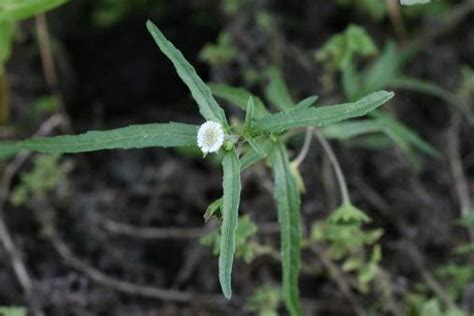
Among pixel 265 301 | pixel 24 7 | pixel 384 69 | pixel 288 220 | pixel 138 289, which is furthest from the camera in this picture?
pixel 384 69

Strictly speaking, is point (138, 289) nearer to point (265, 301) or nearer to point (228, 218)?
point (265, 301)

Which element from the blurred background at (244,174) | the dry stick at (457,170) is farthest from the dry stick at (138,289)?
the dry stick at (457,170)


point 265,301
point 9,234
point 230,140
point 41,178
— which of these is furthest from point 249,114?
point 9,234

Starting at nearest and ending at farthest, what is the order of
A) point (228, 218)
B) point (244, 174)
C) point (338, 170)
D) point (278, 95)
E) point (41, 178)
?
1. point (228, 218)
2. point (338, 170)
3. point (278, 95)
4. point (41, 178)
5. point (244, 174)

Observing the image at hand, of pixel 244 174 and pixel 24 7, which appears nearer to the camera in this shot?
pixel 24 7

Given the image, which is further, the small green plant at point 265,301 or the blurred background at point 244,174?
the blurred background at point 244,174

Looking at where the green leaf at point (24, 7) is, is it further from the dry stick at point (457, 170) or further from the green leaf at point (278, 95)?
the dry stick at point (457, 170)
